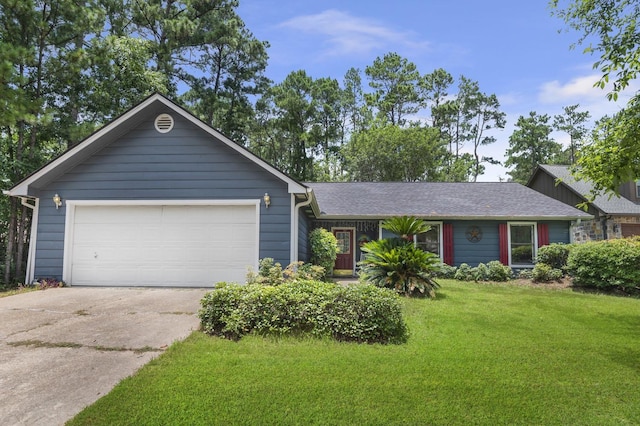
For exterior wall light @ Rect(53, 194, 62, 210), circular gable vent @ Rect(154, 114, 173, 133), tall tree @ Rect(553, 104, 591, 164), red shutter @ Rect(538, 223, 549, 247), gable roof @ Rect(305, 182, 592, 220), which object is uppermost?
tall tree @ Rect(553, 104, 591, 164)

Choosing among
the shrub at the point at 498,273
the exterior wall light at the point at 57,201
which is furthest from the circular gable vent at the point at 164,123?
the shrub at the point at 498,273

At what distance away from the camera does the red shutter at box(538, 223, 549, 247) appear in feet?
43.7

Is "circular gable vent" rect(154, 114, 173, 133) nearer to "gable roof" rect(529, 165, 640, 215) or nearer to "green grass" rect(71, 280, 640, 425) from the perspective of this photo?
"green grass" rect(71, 280, 640, 425)

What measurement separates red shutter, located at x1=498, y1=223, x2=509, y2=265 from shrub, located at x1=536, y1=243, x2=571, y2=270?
→ 41.0 inches

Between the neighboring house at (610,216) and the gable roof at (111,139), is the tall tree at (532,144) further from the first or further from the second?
the gable roof at (111,139)

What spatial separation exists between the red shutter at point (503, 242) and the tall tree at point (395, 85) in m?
20.2

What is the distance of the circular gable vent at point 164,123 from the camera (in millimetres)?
9562

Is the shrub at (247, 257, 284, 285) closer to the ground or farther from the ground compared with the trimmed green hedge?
farther from the ground

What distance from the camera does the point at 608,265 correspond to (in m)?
10.1

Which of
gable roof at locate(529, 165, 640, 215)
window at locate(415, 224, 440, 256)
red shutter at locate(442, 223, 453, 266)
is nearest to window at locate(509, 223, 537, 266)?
red shutter at locate(442, 223, 453, 266)

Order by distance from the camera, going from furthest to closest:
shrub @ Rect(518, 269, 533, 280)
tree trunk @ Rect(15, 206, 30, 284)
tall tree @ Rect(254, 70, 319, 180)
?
tall tree @ Rect(254, 70, 319, 180) < shrub @ Rect(518, 269, 533, 280) < tree trunk @ Rect(15, 206, 30, 284)

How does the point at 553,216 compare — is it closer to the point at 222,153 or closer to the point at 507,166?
the point at 222,153

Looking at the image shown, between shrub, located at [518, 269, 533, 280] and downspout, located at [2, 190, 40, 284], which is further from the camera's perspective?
shrub, located at [518, 269, 533, 280]

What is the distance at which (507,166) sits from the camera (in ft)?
121
